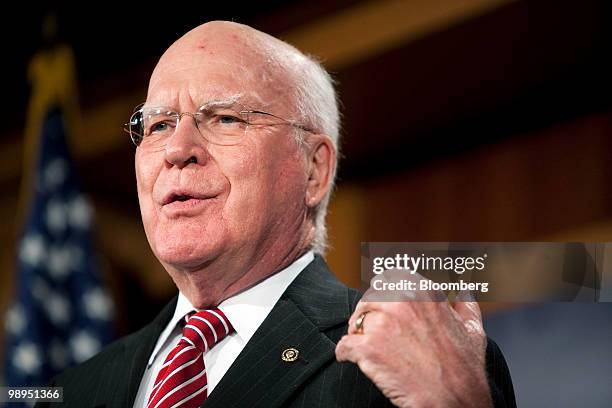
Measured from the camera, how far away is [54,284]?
3098 mm

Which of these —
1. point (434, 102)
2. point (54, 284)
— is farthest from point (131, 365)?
point (434, 102)

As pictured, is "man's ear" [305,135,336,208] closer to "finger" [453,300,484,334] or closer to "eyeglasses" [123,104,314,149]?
"eyeglasses" [123,104,314,149]

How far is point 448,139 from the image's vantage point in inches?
134

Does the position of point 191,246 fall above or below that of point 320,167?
below

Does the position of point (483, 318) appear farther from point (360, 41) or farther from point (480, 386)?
point (360, 41)

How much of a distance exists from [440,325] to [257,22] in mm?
2215

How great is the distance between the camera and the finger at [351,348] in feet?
4.66

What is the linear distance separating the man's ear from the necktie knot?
31 cm

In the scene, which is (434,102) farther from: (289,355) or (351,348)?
(351,348)

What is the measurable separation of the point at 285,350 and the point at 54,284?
5.33 feet

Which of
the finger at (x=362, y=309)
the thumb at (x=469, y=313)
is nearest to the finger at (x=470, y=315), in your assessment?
the thumb at (x=469, y=313)

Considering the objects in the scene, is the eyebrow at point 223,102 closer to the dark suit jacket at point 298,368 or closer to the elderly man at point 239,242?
the elderly man at point 239,242

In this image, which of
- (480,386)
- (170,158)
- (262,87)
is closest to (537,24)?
(262,87)

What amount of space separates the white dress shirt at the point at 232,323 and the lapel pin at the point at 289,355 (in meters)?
0.11
